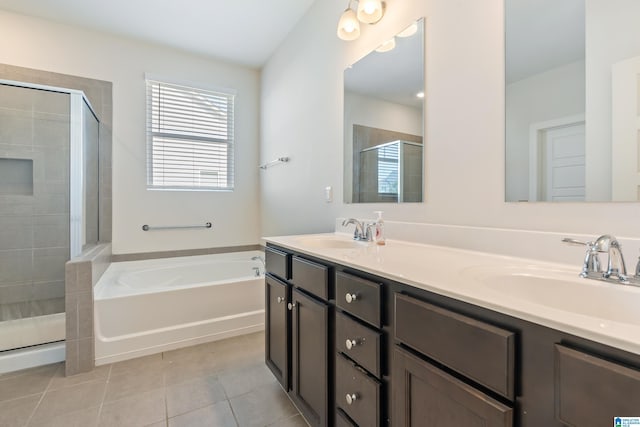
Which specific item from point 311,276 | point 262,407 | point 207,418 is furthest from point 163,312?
point 311,276

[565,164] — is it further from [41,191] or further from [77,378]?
[41,191]

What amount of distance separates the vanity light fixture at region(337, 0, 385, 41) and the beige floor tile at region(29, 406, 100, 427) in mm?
2408

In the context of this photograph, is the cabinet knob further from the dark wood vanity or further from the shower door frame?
the shower door frame

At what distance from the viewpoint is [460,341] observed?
0.65 m

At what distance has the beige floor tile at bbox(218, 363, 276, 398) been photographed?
1665 millimetres

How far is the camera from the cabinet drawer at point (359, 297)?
90cm

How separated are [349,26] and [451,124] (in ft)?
2.98

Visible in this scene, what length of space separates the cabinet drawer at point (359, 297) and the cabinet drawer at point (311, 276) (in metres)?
0.08

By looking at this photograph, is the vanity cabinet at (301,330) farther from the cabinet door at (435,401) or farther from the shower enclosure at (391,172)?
the shower enclosure at (391,172)

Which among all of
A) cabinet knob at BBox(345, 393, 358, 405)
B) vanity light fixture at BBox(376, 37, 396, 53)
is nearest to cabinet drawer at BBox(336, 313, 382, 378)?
cabinet knob at BBox(345, 393, 358, 405)

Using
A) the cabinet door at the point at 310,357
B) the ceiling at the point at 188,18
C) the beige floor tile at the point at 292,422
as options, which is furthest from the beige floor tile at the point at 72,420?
the ceiling at the point at 188,18

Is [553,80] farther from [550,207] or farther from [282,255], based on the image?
[282,255]

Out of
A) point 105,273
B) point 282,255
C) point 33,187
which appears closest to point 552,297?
point 282,255

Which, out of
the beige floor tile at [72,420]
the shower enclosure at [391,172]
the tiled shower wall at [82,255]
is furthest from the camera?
the tiled shower wall at [82,255]
